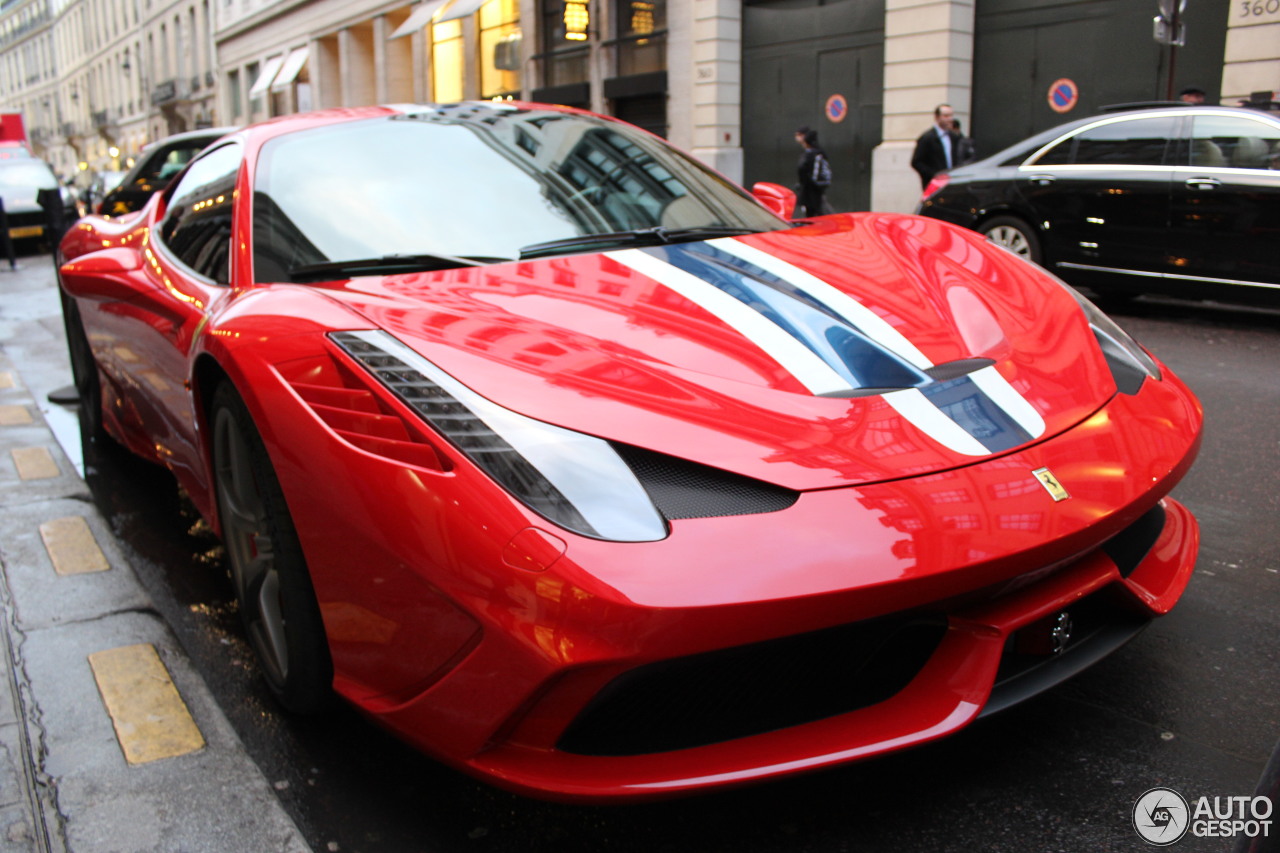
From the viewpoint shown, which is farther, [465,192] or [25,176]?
[25,176]

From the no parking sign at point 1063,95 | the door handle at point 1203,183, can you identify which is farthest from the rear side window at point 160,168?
the no parking sign at point 1063,95

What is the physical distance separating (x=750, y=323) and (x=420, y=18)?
26.6 meters

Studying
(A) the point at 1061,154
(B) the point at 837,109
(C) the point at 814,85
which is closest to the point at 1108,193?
(A) the point at 1061,154

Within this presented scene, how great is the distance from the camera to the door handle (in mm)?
7099

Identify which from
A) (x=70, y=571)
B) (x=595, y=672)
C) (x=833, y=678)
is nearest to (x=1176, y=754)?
(x=833, y=678)

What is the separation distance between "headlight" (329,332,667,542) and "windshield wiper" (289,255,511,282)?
0.69m

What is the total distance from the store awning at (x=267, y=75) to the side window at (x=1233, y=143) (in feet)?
114

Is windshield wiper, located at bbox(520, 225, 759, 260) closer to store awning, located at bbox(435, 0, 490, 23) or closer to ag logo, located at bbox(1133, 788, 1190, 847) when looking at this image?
ag logo, located at bbox(1133, 788, 1190, 847)

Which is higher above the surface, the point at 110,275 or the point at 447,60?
the point at 447,60

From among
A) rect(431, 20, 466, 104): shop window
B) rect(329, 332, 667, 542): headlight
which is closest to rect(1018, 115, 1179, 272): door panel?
rect(329, 332, 667, 542): headlight

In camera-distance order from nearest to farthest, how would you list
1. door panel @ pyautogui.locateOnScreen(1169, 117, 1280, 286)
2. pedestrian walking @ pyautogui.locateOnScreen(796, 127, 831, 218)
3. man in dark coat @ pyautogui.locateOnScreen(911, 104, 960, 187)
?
door panel @ pyautogui.locateOnScreen(1169, 117, 1280, 286) < man in dark coat @ pyautogui.locateOnScreen(911, 104, 960, 187) < pedestrian walking @ pyautogui.locateOnScreen(796, 127, 831, 218)

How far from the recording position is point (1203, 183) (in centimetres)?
716

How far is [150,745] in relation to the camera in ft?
7.63

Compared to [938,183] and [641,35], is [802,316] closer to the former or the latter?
[938,183]
